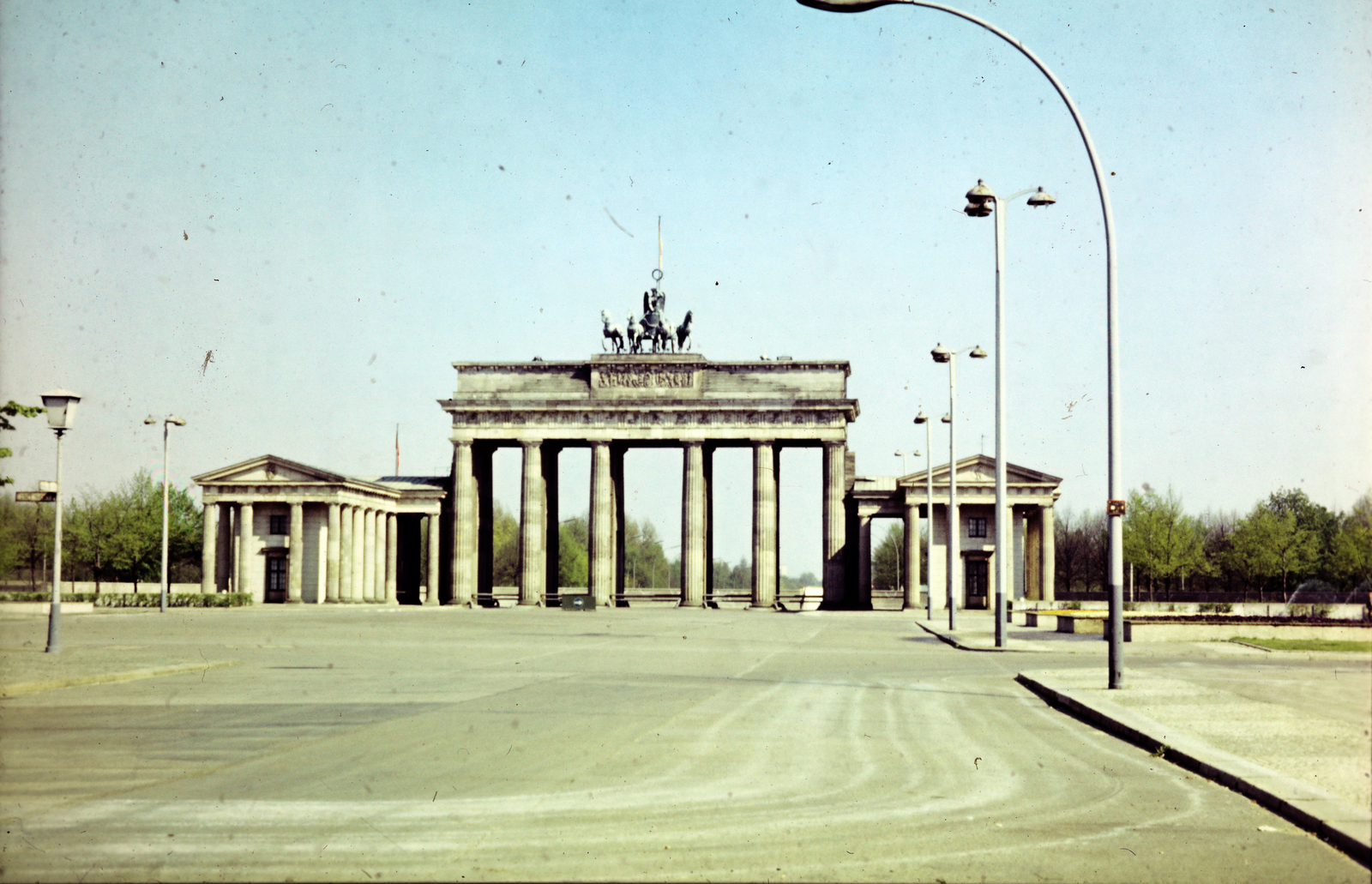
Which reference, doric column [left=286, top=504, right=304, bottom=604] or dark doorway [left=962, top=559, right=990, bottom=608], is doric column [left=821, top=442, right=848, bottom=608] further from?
doric column [left=286, top=504, right=304, bottom=604]

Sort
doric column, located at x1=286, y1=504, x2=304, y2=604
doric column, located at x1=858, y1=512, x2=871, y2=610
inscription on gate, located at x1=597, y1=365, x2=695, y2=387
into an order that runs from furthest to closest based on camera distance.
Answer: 1. inscription on gate, located at x1=597, y1=365, x2=695, y2=387
2. doric column, located at x1=858, y1=512, x2=871, y2=610
3. doric column, located at x1=286, y1=504, x2=304, y2=604

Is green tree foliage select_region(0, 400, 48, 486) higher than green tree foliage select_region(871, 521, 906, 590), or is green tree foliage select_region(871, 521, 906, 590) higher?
green tree foliage select_region(0, 400, 48, 486)

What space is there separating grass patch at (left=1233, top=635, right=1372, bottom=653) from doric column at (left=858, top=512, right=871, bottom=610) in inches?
2184

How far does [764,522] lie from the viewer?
95.4 m

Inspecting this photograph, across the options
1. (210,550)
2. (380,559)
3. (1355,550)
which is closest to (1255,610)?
(1355,550)

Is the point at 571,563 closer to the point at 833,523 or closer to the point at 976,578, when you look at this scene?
the point at 833,523

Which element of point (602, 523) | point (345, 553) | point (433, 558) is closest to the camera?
point (345, 553)

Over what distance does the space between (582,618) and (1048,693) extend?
42.7 metres

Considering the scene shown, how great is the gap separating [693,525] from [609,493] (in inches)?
263

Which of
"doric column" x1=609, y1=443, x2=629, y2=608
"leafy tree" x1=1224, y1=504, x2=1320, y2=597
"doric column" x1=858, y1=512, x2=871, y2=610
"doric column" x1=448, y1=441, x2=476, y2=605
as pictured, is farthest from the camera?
"doric column" x1=609, y1=443, x2=629, y2=608

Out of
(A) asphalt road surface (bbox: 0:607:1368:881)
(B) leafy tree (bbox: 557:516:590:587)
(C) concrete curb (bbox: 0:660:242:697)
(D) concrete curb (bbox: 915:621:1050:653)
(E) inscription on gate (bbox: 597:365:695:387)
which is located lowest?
(B) leafy tree (bbox: 557:516:590:587)

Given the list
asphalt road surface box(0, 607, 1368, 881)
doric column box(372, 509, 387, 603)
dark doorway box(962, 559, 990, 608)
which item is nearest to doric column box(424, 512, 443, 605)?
doric column box(372, 509, 387, 603)

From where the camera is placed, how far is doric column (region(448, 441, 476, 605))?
96062 mm

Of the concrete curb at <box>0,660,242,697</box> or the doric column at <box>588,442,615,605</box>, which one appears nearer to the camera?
the concrete curb at <box>0,660,242,697</box>
